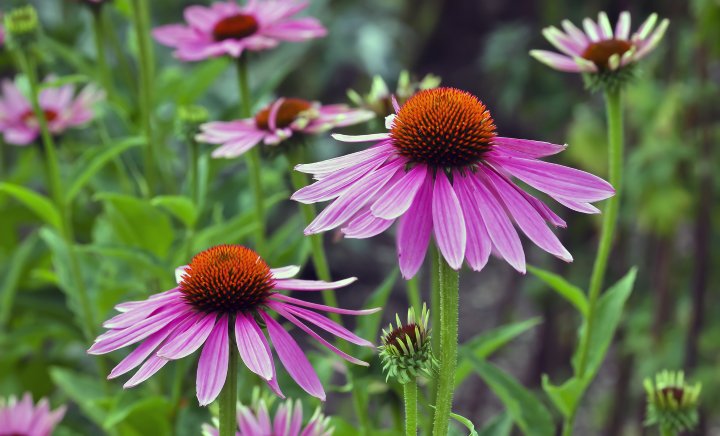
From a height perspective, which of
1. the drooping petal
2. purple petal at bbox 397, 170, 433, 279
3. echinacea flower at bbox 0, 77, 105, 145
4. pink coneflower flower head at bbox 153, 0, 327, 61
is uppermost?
purple petal at bbox 397, 170, 433, 279

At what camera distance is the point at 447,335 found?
0.50m

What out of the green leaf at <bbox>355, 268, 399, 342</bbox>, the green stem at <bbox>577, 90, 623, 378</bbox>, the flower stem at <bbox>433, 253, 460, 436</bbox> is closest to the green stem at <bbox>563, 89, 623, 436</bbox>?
the green stem at <bbox>577, 90, 623, 378</bbox>

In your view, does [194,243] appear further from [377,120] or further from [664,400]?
[664,400]

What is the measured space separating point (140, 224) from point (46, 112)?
31 cm

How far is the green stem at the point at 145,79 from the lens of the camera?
973mm

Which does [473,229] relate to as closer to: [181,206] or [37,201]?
[181,206]

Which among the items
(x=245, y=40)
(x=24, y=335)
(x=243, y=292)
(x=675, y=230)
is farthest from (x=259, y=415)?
(x=675, y=230)

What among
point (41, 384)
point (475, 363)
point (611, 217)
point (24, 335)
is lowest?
point (41, 384)

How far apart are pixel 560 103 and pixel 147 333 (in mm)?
1387

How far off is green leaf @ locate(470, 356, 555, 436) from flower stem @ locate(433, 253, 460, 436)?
233mm

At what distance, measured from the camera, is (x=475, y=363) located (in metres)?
0.74

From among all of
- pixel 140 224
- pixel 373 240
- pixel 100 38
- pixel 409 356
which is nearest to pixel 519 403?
pixel 409 356

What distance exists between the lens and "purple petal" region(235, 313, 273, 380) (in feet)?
1.62

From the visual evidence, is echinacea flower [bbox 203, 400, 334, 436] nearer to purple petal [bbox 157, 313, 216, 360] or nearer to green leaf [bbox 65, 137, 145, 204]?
purple petal [bbox 157, 313, 216, 360]
